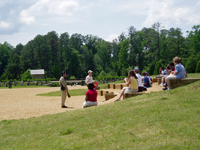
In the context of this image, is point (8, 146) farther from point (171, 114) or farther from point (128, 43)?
point (128, 43)

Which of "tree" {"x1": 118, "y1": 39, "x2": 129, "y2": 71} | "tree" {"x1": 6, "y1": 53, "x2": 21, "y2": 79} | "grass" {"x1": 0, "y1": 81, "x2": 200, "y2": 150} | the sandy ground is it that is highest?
"tree" {"x1": 118, "y1": 39, "x2": 129, "y2": 71}

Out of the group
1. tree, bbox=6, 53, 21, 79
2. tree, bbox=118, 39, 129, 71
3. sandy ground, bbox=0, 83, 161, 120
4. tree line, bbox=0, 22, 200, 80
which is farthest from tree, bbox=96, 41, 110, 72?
sandy ground, bbox=0, 83, 161, 120

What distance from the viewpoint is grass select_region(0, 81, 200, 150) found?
4242mm

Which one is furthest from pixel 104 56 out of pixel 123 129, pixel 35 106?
pixel 123 129

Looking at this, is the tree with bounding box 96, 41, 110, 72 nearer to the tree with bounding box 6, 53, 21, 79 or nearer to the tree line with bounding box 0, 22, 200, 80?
the tree line with bounding box 0, 22, 200, 80

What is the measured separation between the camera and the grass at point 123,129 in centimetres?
424

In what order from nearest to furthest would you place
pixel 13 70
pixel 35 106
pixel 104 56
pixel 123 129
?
1. pixel 123 129
2. pixel 35 106
3. pixel 13 70
4. pixel 104 56

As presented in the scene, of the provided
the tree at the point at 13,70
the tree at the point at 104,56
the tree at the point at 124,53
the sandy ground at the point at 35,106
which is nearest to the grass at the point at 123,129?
the sandy ground at the point at 35,106

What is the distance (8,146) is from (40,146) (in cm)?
93

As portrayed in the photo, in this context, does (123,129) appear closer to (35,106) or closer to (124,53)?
(35,106)

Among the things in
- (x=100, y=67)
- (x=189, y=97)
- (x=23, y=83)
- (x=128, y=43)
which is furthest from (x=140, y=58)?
(x=189, y=97)

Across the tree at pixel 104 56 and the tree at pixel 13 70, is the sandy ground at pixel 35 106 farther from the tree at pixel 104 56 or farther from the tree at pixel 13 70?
the tree at pixel 104 56

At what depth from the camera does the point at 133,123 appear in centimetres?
524

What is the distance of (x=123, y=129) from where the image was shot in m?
5.00
